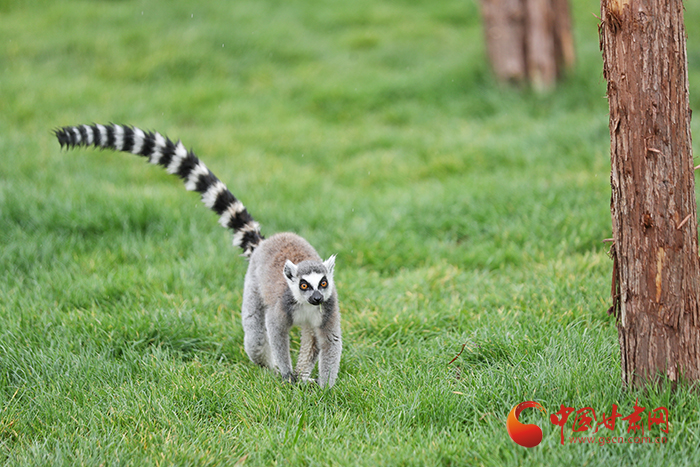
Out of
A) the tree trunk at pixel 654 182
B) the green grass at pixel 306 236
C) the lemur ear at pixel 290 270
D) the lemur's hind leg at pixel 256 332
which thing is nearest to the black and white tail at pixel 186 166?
the lemur's hind leg at pixel 256 332

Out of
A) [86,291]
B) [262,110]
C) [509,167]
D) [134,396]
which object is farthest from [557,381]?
[262,110]

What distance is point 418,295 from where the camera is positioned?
459 centimetres

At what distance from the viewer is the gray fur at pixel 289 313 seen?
349 cm

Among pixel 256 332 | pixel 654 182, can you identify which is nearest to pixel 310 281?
pixel 256 332

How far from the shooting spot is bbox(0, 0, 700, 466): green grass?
119 inches

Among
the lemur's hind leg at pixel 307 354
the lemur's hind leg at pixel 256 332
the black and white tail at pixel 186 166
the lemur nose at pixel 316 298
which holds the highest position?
the black and white tail at pixel 186 166

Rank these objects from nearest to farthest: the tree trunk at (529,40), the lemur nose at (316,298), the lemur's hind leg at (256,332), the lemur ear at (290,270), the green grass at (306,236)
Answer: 1. the green grass at (306,236)
2. the lemur nose at (316,298)
3. the lemur ear at (290,270)
4. the lemur's hind leg at (256,332)
5. the tree trunk at (529,40)

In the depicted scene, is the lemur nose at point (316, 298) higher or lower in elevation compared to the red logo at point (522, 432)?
higher

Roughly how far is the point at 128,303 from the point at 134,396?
1214mm

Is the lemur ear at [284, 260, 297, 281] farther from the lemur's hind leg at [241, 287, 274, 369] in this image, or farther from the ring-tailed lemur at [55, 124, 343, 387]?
the lemur's hind leg at [241, 287, 274, 369]

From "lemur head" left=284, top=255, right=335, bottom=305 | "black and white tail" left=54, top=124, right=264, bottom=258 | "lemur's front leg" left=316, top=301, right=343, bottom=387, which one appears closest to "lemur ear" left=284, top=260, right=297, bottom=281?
"lemur head" left=284, top=255, right=335, bottom=305

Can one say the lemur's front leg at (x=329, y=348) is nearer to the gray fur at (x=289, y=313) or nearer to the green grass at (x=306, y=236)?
the gray fur at (x=289, y=313)

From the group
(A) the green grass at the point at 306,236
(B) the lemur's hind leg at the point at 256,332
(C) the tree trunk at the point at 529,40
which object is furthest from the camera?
(C) the tree trunk at the point at 529,40

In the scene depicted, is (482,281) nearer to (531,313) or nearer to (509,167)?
Result: (531,313)
